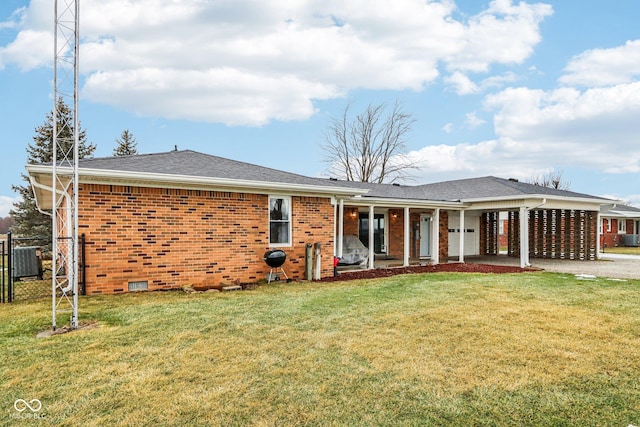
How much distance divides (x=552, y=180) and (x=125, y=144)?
135 ft

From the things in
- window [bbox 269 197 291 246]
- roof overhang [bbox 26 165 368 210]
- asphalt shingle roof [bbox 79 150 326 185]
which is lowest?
window [bbox 269 197 291 246]

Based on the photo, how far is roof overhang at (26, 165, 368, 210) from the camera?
24.9 ft

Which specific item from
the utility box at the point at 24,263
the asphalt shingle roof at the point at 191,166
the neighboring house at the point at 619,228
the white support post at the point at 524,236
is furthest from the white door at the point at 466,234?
the utility box at the point at 24,263

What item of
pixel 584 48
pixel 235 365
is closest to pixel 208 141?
pixel 584 48

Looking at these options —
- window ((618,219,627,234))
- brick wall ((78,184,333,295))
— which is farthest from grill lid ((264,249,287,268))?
window ((618,219,627,234))

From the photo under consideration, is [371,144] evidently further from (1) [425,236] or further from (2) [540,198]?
(2) [540,198]

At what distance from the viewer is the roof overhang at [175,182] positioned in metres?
7.58

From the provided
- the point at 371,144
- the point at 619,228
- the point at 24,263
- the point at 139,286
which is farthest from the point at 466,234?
the point at 619,228

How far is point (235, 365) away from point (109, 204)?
5733 mm

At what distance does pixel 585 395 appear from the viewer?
3377mm

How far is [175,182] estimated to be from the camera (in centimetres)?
855

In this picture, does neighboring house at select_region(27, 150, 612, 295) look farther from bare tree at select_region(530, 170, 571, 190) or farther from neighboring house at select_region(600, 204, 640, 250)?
bare tree at select_region(530, 170, 571, 190)

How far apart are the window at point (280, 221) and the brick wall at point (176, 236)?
15cm

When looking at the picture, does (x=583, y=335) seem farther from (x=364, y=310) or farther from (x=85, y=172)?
(x=85, y=172)
